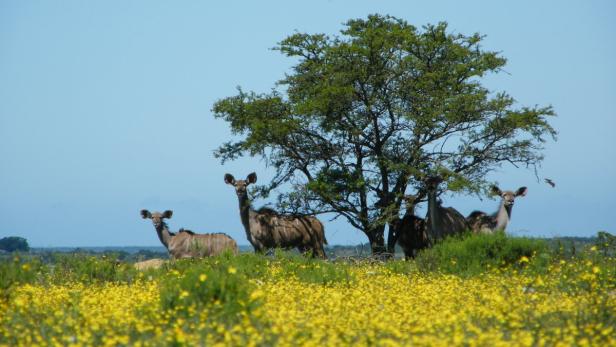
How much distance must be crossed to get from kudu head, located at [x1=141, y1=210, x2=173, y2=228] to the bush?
988 cm

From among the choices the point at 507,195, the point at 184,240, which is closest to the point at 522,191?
the point at 507,195

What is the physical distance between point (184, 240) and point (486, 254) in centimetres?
1012

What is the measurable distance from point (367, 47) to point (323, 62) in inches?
63.4

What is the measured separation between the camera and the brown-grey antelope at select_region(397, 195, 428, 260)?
24656 millimetres

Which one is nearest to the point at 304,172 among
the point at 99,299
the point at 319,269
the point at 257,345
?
the point at 319,269

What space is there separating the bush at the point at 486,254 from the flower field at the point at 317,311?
1.33 m

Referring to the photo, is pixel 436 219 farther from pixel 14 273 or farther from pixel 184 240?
pixel 14 273

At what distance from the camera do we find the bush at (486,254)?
17281mm

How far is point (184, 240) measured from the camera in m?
24.8

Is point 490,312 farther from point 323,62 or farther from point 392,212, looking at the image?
point 323,62

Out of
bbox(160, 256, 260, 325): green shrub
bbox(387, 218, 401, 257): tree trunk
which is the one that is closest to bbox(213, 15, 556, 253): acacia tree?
bbox(387, 218, 401, 257): tree trunk

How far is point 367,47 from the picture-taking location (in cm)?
2711

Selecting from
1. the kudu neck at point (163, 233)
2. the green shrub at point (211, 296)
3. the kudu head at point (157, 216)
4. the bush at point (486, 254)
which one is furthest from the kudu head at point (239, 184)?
the green shrub at point (211, 296)

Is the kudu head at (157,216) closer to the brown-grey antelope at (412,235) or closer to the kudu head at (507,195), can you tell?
the brown-grey antelope at (412,235)
